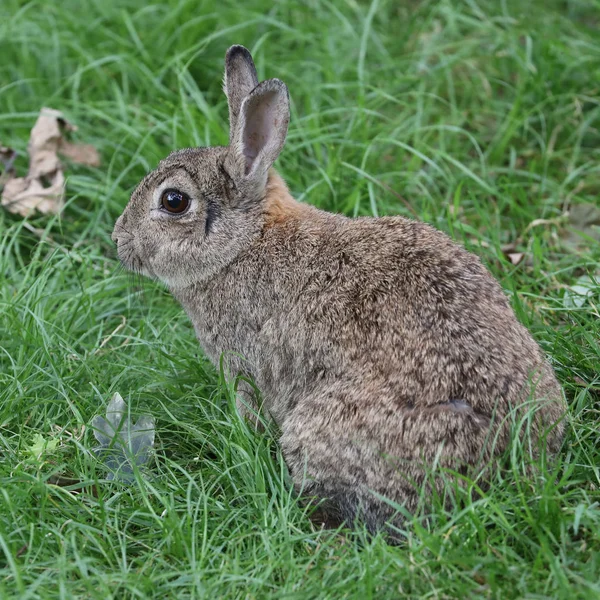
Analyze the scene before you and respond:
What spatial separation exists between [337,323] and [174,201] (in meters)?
1.17

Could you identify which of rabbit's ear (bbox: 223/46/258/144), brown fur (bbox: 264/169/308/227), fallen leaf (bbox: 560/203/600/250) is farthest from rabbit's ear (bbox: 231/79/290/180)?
fallen leaf (bbox: 560/203/600/250)

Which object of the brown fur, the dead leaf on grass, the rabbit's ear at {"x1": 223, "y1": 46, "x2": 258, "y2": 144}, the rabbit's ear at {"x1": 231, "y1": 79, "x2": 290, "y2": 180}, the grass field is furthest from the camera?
the dead leaf on grass

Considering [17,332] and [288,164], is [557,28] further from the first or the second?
[17,332]

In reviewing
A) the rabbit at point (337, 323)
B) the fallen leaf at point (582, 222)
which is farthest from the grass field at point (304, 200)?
the rabbit at point (337, 323)

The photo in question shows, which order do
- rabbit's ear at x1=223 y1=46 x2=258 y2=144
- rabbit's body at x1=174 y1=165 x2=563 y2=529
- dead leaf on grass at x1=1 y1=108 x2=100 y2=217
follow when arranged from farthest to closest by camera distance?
dead leaf on grass at x1=1 y1=108 x2=100 y2=217, rabbit's ear at x1=223 y1=46 x2=258 y2=144, rabbit's body at x1=174 y1=165 x2=563 y2=529

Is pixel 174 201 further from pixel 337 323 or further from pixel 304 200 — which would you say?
pixel 304 200

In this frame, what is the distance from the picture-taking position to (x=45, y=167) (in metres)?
6.48

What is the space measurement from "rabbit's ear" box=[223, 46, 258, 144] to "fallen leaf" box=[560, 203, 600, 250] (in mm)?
2244

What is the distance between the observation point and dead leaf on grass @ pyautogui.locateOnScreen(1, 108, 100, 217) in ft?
20.7

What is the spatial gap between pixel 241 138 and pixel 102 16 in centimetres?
321

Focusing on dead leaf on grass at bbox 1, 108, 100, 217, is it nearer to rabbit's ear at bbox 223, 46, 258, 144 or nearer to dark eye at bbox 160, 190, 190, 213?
dark eye at bbox 160, 190, 190, 213

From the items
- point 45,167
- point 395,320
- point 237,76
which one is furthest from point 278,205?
point 45,167

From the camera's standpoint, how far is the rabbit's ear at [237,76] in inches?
198

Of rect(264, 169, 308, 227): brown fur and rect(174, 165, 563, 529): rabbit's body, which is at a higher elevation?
rect(264, 169, 308, 227): brown fur
